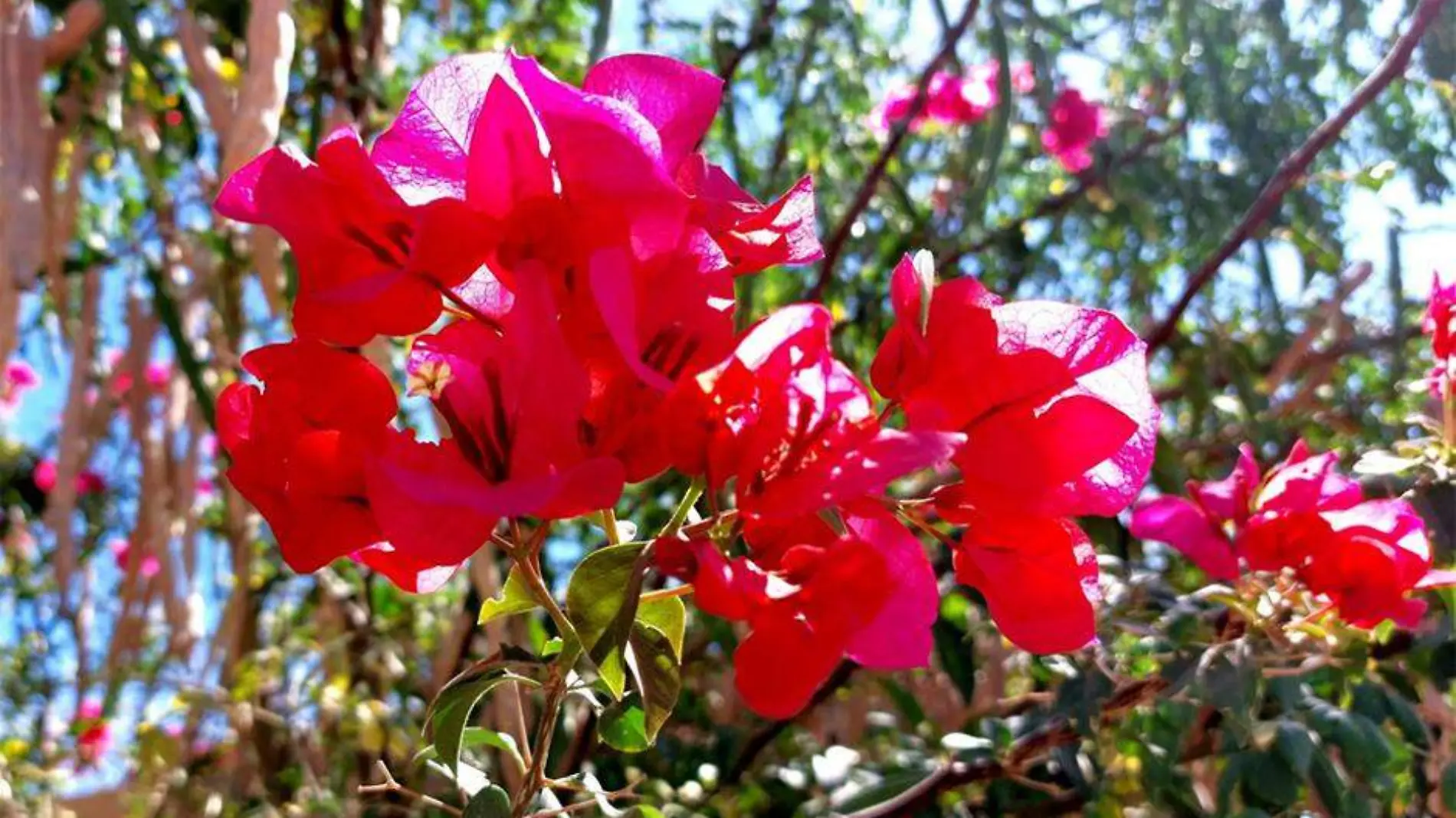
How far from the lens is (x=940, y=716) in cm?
152

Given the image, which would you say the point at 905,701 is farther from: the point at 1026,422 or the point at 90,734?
the point at 90,734

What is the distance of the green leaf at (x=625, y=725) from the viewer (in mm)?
412

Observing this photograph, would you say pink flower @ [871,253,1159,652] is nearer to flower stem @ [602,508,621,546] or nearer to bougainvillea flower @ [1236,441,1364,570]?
flower stem @ [602,508,621,546]

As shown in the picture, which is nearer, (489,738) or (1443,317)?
(489,738)

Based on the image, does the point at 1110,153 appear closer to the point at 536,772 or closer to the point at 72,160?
the point at 72,160

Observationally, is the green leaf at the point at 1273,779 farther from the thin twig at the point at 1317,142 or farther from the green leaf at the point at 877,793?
the thin twig at the point at 1317,142

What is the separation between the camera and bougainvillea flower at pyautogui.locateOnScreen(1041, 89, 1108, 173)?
1.95 metres

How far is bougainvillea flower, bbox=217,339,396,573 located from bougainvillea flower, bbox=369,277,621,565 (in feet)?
0.06

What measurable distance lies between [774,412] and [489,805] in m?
0.16

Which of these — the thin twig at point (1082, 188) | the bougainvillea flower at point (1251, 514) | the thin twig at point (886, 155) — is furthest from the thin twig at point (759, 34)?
the bougainvillea flower at point (1251, 514)

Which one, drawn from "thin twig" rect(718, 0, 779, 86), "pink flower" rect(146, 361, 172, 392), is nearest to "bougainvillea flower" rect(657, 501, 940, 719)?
"thin twig" rect(718, 0, 779, 86)

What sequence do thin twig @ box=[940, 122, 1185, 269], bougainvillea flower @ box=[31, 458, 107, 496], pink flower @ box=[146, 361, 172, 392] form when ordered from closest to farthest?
thin twig @ box=[940, 122, 1185, 269]
pink flower @ box=[146, 361, 172, 392]
bougainvillea flower @ box=[31, 458, 107, 496]

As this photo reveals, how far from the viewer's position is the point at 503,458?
13.2 inches

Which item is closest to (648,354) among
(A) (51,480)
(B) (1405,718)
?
(B) (1405,718)
